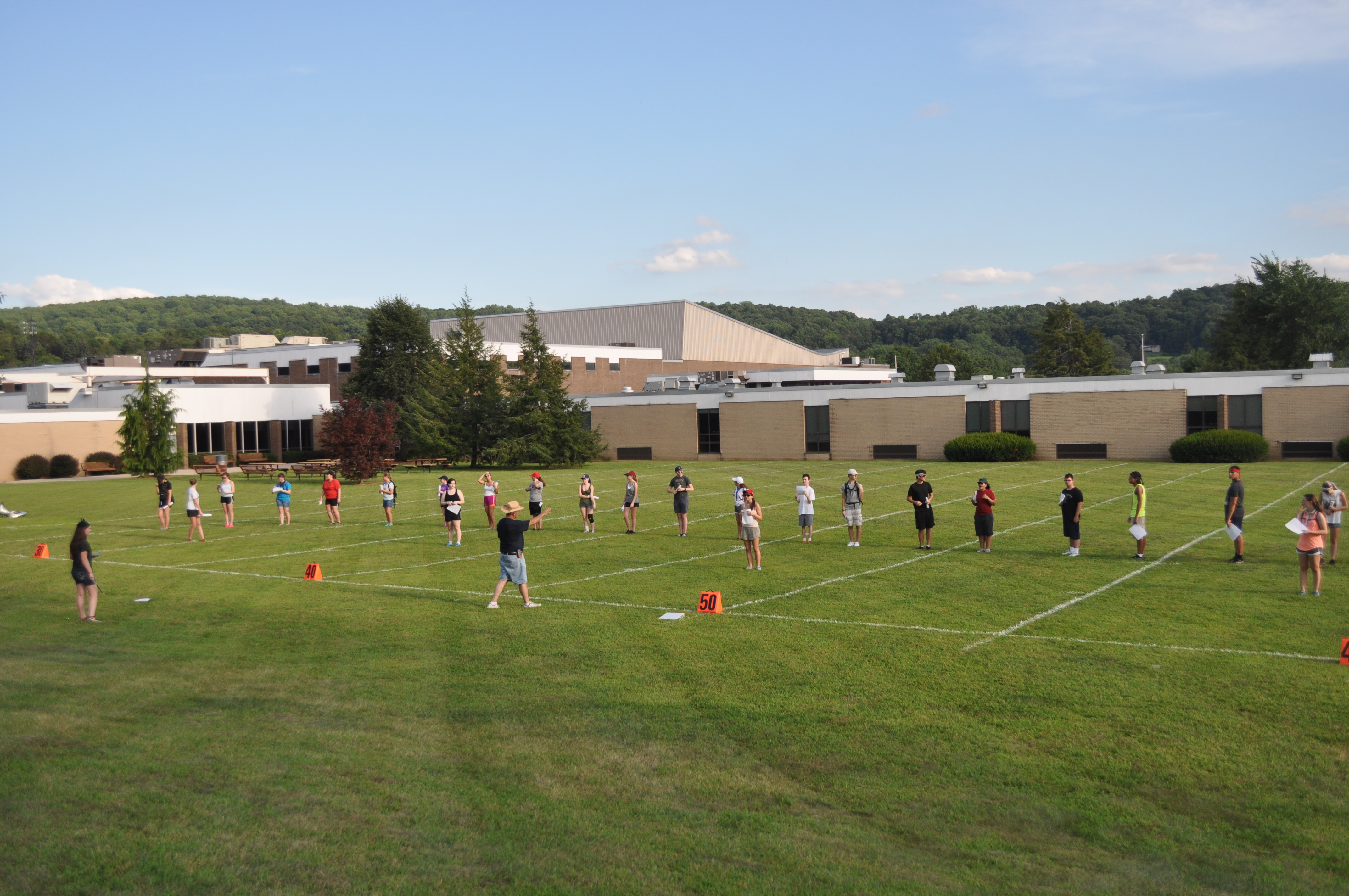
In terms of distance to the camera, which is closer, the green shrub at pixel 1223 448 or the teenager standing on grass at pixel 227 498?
the teenager standing on grass at pixel 227 498

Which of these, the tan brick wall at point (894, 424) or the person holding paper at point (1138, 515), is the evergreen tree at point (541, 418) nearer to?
the tan brick wall at point (894, 424)

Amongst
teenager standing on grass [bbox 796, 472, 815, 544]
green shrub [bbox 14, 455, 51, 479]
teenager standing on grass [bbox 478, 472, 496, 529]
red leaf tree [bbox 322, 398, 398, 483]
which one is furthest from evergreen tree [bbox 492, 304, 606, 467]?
teenager standing on grass [bbox 796, 472, 815, 544]

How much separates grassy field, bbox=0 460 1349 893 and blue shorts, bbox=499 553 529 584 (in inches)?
24.7

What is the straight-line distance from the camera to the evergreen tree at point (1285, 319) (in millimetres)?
74312

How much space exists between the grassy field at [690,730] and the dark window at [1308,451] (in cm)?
2744

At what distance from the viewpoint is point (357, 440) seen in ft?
142

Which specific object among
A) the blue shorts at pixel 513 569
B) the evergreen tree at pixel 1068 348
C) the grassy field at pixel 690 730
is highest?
the evergreen tree at pixel 1068 348

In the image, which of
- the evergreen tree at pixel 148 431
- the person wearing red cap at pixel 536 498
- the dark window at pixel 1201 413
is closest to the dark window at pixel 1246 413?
the dark window at pixel 1201 413

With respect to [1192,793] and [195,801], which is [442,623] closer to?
[195,801]

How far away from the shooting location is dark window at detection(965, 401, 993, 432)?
50500 mm

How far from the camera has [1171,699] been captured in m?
11.2

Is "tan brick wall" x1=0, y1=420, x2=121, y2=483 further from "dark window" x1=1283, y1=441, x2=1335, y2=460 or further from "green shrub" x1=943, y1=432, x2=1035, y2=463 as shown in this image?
"dark window" x1=1283, y1=441, x2=1335, y2=460

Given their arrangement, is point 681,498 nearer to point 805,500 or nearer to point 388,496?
point 805,500

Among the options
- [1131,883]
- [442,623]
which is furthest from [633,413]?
[1131,883]
